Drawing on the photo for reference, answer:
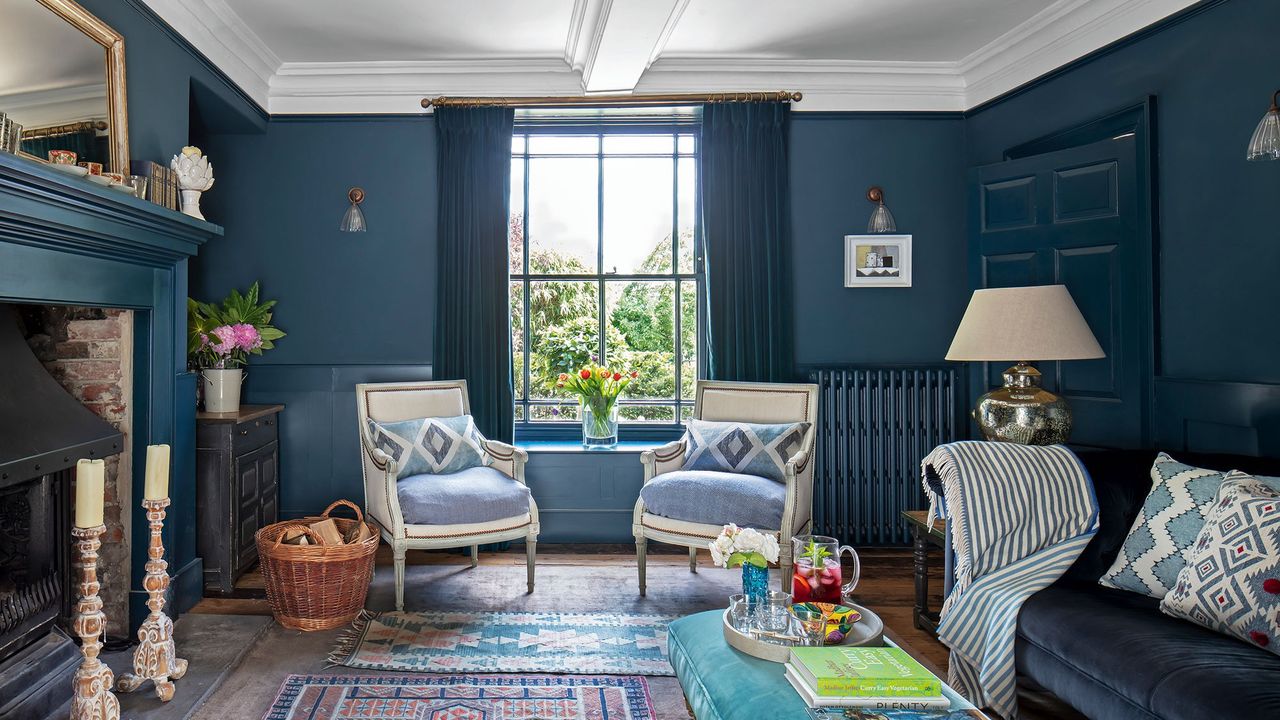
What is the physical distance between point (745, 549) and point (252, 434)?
282 cm

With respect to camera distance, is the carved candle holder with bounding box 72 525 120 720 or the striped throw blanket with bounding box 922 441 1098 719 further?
the striped throw blanket with bounding box 922 441 1098 719

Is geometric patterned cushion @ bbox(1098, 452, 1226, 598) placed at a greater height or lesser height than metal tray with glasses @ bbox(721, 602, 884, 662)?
greater

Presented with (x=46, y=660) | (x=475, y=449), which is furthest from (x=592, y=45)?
(x=46, y=660)

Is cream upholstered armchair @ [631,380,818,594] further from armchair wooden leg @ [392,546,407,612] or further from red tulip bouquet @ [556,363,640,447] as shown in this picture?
armchair wooden leg @ [392,546,407,612]

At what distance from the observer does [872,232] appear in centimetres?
437

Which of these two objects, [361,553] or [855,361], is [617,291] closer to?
[855,361]

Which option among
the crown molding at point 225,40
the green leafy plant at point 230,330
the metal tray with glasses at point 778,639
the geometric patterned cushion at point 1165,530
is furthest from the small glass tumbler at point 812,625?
the crown molding at point 225,40

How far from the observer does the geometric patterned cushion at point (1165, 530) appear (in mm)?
2180

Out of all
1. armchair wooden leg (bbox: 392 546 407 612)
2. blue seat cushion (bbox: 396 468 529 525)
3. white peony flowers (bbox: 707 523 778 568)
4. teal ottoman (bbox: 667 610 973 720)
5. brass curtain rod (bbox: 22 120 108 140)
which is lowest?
armchair wooden leg (bbox: 392 546 407 612)

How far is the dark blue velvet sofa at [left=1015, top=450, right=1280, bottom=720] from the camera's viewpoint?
5.42 ft

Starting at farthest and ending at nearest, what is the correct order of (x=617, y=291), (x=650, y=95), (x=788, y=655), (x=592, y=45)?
(x=617, y=291)
(x=650, y=95)
(x=592, y=45)
(x=788, y=655)

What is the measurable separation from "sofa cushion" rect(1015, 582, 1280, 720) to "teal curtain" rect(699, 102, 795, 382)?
7.29ft

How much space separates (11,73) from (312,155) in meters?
2.12

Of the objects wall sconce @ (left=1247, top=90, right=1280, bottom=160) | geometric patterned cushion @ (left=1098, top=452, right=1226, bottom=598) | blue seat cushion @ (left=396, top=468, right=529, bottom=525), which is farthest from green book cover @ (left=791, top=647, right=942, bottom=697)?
wall sconce @ (left=1247, top=90, right=1280, bottom=160)
